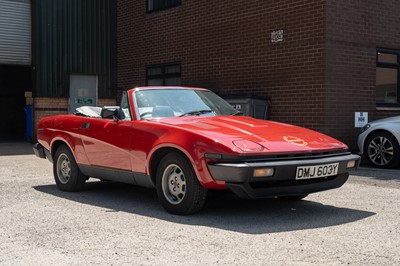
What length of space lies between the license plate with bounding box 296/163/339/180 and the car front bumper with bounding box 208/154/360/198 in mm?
31

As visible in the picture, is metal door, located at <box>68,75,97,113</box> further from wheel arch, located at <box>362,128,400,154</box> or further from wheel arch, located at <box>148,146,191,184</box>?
wheel arch, located at <box>148,146,191,184</box>

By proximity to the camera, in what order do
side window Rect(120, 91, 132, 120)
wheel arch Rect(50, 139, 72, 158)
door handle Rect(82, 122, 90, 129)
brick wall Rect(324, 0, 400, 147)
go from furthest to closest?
brick wall Rect(324, 0, 400, 147) < wheel arch Rect(50, 139, 72, 158) < door handle Rect(82, 122, 90, 129) < side window Rect(120, 91, 132, 120)

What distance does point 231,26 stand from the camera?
12742 millimetres

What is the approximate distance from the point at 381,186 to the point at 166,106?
3.37m

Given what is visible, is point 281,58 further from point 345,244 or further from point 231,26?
point 345,244

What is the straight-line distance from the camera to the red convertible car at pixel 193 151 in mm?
4867

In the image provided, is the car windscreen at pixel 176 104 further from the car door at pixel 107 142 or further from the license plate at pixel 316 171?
the license plate at pixel 316 171

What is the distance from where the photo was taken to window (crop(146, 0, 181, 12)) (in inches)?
578

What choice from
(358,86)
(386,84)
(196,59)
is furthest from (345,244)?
(196,59)

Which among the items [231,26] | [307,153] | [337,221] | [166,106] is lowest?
[337,221]

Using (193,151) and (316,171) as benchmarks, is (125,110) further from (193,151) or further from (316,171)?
(316,171)

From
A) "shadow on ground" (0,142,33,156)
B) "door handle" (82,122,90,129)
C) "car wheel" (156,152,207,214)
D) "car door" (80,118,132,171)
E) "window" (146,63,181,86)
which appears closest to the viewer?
"car wheel" (156,152,207,214)

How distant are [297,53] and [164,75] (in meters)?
5.00

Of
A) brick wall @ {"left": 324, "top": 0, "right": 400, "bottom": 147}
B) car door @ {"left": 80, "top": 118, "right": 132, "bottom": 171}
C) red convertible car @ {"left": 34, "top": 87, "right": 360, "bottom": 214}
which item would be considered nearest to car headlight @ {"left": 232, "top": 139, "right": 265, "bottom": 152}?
red convertible car @ {"left": 34, "top": 87, "right": 360, "bottom": 214}
